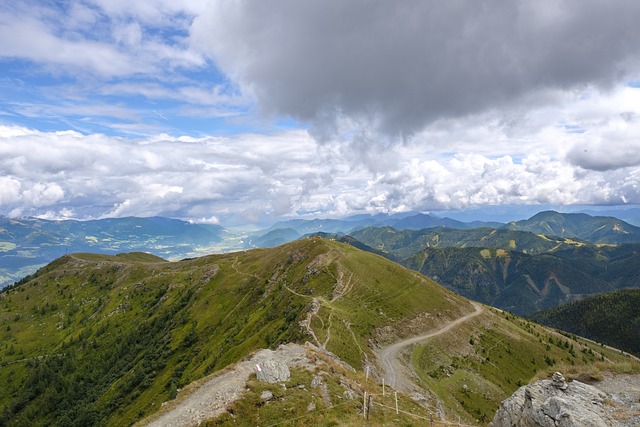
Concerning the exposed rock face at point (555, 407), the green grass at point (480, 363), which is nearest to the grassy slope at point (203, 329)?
the green grass at point (480, 363)

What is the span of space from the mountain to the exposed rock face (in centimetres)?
1173

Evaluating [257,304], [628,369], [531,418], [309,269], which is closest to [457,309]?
[309,269]

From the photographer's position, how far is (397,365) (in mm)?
78562

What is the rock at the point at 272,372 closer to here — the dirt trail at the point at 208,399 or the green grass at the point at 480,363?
the dirt trail at the point at 208,399

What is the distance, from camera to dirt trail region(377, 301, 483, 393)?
68875 millimetres

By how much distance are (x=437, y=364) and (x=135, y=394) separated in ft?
320

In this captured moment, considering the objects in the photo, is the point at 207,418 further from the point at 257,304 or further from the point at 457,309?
the point at 457,309

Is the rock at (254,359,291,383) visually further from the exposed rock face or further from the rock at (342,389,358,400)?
the exposed rock face

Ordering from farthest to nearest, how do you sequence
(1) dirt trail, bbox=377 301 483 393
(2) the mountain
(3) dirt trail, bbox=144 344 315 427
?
(2) the mountain
(1) dirt trail, bbox=377 301 483 393
(3) dirt trail, bbox=144 344 315 427

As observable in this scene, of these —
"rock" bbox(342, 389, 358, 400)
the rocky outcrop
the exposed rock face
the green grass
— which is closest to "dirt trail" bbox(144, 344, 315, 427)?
the rocky outcrop

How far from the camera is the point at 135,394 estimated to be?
365 feet

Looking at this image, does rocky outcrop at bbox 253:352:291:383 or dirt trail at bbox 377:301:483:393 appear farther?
dirt trail at bbox 377:301:483:393

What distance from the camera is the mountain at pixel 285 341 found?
70.7 metres

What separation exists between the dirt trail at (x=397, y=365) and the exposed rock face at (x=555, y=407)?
4197cm
